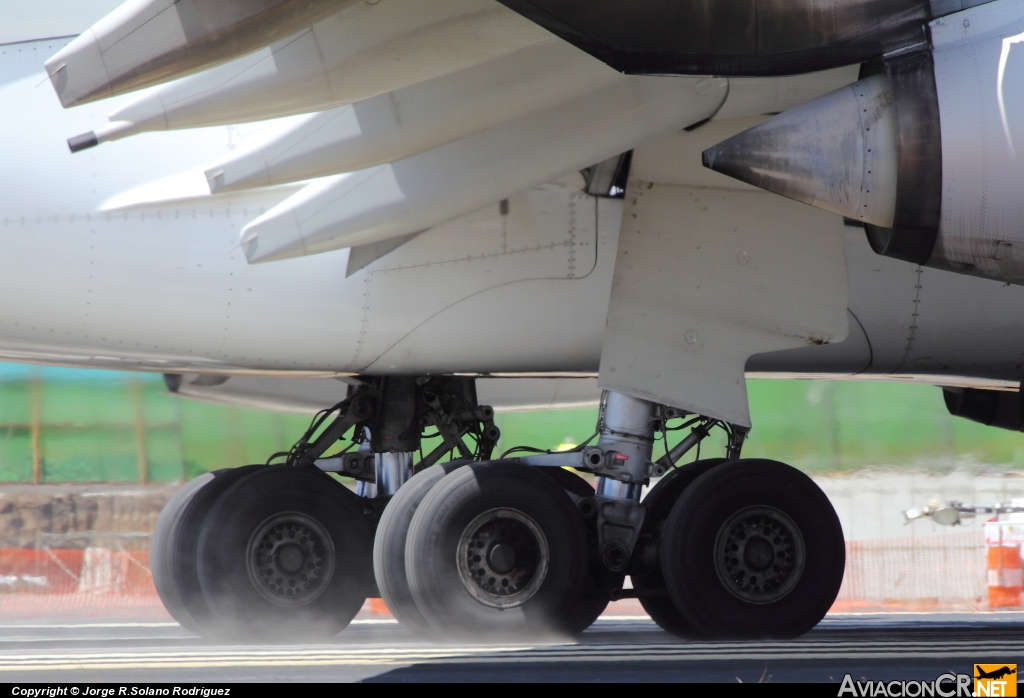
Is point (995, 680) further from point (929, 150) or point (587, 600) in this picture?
point (587, 600)

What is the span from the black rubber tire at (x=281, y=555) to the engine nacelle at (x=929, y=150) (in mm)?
3996

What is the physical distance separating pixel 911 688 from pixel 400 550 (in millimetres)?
3231

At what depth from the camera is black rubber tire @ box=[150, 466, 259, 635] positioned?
27.6ft

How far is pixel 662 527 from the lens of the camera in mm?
7156

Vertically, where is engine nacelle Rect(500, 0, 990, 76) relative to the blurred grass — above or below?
above

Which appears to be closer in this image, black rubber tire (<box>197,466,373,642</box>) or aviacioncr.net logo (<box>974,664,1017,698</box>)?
aviacioncr.net logo (<box>974,664,1017,698</box>)

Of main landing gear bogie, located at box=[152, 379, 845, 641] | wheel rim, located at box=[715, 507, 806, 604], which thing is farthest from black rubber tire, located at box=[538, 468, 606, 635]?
wheel rim, located at box=[715, 507, 806, 604]

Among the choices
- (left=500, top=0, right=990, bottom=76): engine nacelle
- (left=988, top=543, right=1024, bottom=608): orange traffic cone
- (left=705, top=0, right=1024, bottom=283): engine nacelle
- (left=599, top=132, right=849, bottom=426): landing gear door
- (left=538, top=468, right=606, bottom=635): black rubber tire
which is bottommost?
(left=988, top=543, right=1024, bottom=608): orange traffic cone

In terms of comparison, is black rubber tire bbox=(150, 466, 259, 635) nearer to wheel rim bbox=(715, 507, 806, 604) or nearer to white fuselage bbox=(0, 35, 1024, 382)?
white fuselage bbox=(0, 35, 1024, 382)

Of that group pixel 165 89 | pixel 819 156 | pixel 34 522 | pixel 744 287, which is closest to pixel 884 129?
pixel 819 156

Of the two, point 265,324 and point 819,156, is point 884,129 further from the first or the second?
point 265,324

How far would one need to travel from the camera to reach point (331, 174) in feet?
20.4

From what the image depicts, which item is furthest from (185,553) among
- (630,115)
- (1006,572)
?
(1006,572)

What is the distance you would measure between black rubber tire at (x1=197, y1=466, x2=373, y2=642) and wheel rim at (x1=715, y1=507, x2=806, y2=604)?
8.86 ft
